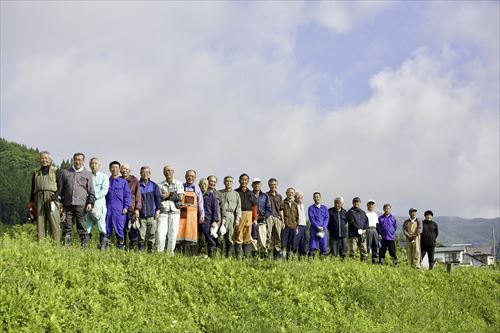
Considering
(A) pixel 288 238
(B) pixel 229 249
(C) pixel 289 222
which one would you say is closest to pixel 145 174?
(B) pixel 229 249

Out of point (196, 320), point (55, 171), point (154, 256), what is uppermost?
point (55, 171)

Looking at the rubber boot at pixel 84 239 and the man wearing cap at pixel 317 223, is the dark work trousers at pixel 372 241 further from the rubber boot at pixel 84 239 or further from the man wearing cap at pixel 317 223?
the rubber boot at pixel 84 239

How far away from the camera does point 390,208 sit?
62.6ft

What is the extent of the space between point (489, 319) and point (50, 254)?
1141 centimetres

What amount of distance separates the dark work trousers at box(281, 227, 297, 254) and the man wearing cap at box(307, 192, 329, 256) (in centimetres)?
105

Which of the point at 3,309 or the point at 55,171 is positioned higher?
the point at 55,171

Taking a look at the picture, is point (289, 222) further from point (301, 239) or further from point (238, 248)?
point (238, 248)

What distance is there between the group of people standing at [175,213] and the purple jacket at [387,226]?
1.87 metres

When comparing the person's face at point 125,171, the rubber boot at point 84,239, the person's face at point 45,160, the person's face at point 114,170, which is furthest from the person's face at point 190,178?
the person's face at point 45,160

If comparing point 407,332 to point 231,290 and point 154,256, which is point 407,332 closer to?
point 231,290

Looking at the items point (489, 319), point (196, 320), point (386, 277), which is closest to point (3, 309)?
point (196, 320)

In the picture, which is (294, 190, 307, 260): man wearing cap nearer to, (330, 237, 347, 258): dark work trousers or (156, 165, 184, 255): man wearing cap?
(330, 237, 347, 258): dark work trousers

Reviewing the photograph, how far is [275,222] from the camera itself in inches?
615

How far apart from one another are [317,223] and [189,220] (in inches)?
198
